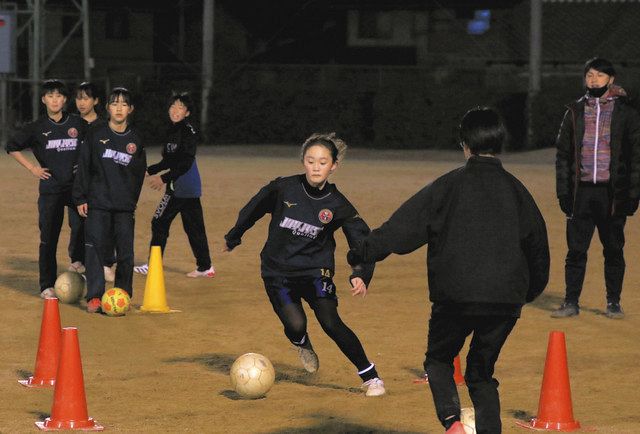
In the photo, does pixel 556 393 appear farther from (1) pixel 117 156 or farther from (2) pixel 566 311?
(1) pixel 117 156

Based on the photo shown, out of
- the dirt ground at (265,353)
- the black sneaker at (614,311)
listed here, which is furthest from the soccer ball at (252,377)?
the black sneaker at (614,311)

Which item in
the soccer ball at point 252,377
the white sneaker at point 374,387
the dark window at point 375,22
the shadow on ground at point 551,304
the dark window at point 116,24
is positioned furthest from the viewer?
the dark window at point 116,24

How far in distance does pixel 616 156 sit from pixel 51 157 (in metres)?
4.72

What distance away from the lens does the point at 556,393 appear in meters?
7.35

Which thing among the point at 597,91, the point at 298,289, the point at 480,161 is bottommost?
the point at 298,289

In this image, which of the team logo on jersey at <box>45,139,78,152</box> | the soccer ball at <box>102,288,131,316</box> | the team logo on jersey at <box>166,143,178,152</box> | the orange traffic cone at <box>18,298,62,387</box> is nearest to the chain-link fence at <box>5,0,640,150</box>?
the team logo on jersey at <box>166,143,178,152</box>

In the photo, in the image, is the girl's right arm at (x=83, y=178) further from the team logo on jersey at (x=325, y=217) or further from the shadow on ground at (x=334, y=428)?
the shadow on ground at (x=334, y=428)

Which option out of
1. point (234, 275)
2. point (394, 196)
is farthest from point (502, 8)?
point (234, 275)

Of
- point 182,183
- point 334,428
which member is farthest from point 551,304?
point 334,428

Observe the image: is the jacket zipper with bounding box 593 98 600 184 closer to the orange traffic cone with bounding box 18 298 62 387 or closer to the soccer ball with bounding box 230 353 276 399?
the soccer ball with bounding box 230 353 276 399

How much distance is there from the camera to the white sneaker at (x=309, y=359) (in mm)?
8562

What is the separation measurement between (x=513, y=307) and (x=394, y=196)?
50.6 feet

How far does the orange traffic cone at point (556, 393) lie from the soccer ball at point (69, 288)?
5.22 meters

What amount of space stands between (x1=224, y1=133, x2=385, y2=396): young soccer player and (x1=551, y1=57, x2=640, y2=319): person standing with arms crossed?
337 centimetres
